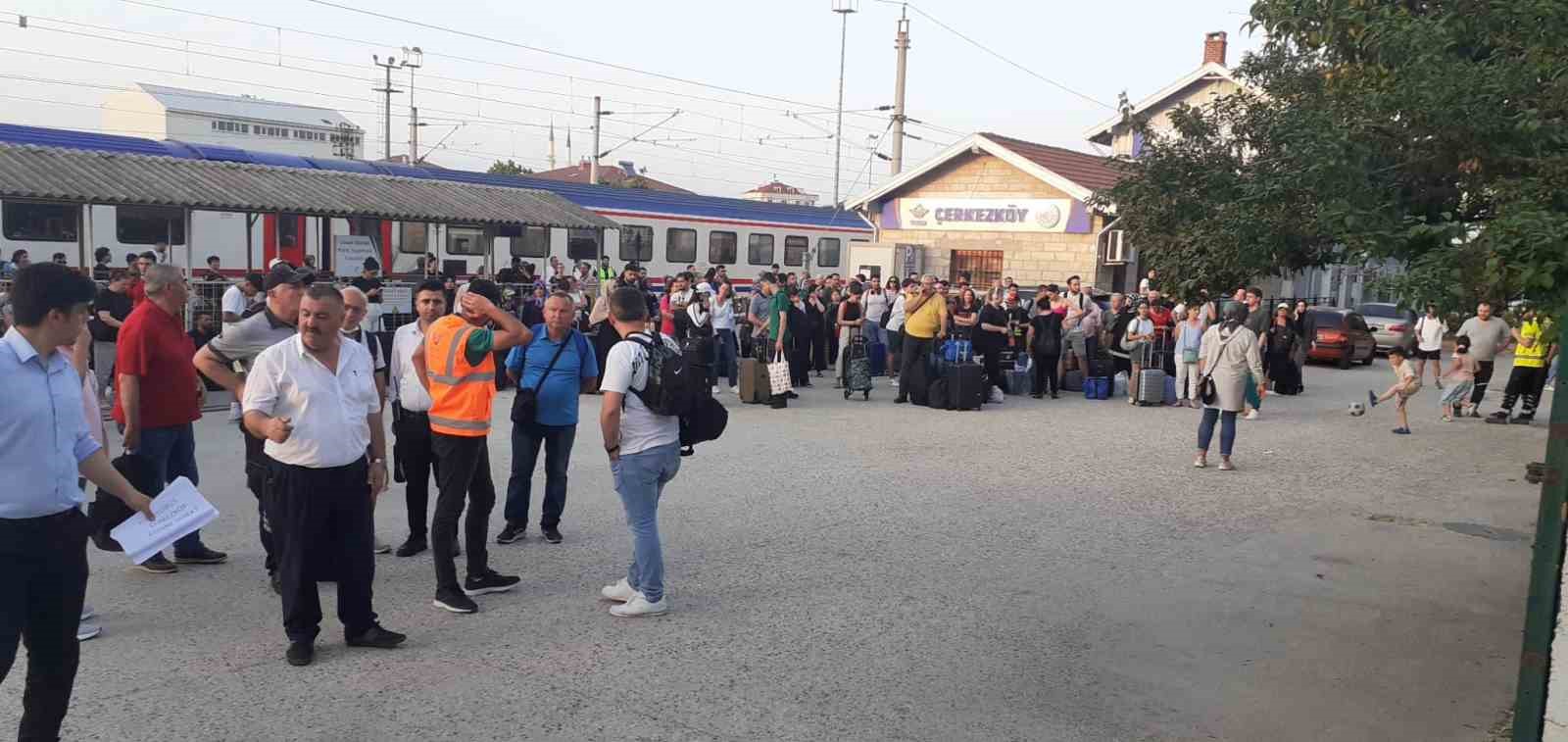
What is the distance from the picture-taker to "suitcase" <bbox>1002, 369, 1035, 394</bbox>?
56.4 ft

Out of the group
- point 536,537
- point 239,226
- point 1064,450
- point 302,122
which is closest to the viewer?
point 536,537

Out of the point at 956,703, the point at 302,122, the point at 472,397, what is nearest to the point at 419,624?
the point at 472,397

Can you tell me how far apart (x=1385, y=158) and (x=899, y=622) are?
11.8 ft

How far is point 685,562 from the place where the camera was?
7.14 m

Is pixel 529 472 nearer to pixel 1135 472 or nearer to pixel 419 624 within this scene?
pixel 419 624

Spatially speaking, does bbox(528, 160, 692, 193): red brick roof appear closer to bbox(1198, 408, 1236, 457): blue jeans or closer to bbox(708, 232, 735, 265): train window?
bbox(708, 232, 735, 265): train window

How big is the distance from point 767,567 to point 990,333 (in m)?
9.44

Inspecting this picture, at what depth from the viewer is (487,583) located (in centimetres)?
629

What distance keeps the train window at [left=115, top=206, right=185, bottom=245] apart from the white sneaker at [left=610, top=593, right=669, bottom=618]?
1565cm

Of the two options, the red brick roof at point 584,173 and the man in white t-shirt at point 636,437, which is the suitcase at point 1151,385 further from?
the red brick roof at point 584,173

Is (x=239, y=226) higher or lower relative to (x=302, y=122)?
lower

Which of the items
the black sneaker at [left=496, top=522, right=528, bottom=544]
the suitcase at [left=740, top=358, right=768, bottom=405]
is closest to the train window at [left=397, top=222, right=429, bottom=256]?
the suitcase at [left=740, top=358, right=768, bottom=405]

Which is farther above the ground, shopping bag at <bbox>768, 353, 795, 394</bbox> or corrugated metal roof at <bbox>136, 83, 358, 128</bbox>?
corrugated metal roof at <bbox>136, 83, 358, 128</bbox>

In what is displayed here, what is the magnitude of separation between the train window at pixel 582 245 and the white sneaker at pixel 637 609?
65.9 feet
